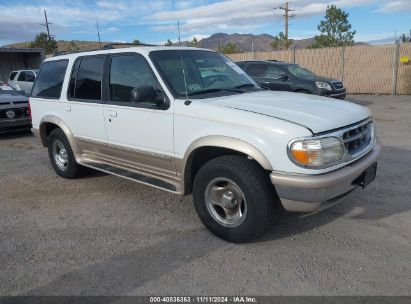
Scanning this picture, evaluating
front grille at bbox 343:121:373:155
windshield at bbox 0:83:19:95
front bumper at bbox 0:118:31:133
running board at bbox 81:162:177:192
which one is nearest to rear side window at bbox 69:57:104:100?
running board at bbox 81:162:177:192

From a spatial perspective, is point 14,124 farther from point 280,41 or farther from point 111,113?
point 280,41

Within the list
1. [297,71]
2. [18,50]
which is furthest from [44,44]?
[297,71]

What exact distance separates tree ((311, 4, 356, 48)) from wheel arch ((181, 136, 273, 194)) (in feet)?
108

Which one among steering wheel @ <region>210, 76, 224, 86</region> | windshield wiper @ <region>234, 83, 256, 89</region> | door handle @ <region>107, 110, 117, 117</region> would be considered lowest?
door handle @ <region>107, 110, 117, 117</region>

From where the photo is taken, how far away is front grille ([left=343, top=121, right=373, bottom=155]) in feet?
11.5

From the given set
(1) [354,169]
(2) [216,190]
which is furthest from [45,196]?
(1) [354,169]

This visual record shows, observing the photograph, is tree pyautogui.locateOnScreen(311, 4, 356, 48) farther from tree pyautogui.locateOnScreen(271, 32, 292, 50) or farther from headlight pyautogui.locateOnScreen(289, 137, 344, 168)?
headlight pyautogui.locateOnScreen(289, 137, 344, 168)

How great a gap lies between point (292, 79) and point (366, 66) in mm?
8932

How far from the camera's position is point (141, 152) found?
4398mm

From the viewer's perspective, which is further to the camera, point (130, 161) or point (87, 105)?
point (87, 105)

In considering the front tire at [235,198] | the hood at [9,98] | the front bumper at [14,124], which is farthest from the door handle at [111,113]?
the hood at [9,98]

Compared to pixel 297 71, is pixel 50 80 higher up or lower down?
higher up

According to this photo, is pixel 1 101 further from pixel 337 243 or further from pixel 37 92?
pixel 337 243

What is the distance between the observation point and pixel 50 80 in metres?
→ 5.80
